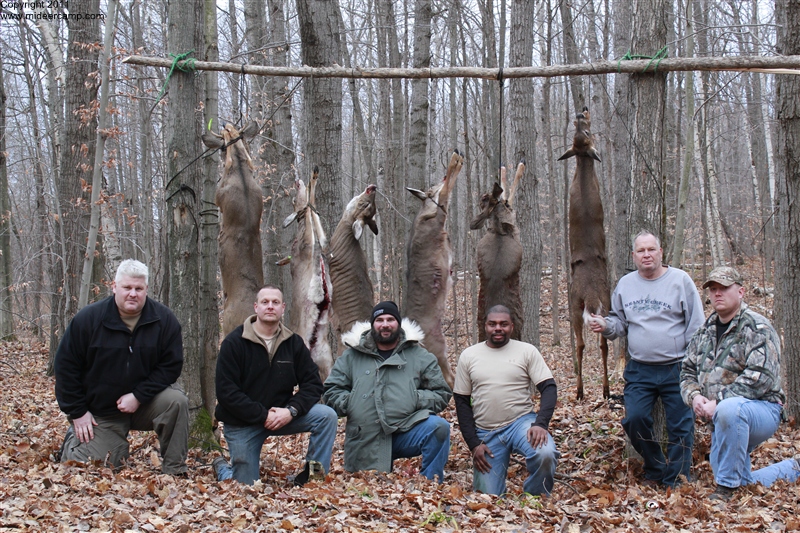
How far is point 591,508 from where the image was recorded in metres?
5.67

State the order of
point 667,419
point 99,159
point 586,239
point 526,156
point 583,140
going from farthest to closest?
point 526,156 → point 99,159 → point 586,239 → point 583,140 → point 667,419

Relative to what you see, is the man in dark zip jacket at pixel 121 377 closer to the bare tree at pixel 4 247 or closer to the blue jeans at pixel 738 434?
the blue jeans at pixel 738 434

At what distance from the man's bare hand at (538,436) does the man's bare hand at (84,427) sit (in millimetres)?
3891

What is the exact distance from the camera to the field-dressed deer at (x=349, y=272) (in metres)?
7.91

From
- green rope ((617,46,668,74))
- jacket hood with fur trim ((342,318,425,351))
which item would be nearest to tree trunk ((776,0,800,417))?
green rope ((617,46,668,74))

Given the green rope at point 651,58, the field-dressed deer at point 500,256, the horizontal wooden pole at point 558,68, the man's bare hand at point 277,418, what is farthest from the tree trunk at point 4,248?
the green rope at point 651,58

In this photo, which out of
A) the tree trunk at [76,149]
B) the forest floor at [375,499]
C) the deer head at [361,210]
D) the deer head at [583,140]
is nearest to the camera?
the forest floor at [375,499]

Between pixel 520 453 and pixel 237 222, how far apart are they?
385 centimetres

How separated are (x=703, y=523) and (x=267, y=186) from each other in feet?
43.9

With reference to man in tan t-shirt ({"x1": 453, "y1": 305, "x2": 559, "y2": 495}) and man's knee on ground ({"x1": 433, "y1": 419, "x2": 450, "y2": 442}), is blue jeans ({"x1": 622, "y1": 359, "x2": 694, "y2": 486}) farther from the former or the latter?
man's knee on ground ({"x1": 433, "y1": 419, "x2": 450, "y2": 442})

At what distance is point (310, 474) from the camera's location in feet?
21.2

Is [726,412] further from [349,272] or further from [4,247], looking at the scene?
[4,247]

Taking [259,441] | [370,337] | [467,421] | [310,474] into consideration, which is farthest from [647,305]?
[259,441]

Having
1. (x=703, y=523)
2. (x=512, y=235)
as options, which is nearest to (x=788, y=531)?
(x=703, y=523)
